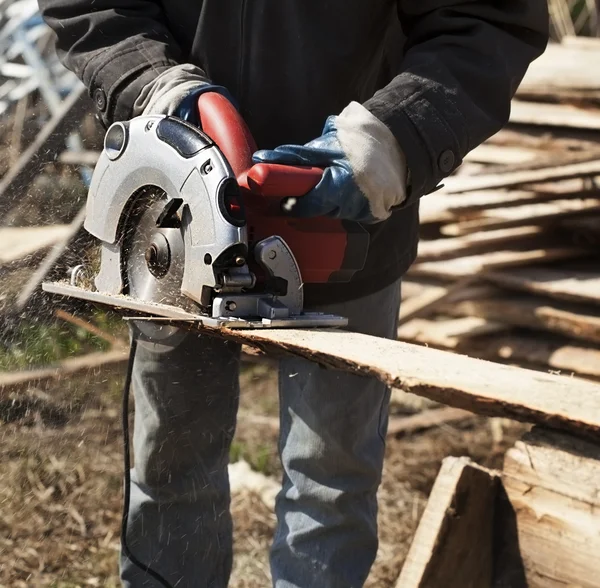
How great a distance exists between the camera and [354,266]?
1.85 metres

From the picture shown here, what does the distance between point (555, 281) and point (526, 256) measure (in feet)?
0.72

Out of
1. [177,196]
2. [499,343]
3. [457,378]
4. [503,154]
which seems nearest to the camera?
[457,378]

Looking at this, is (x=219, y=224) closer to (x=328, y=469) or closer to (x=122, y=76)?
(x=122, y=76)

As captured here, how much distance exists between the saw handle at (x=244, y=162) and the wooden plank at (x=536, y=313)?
7.49 ft

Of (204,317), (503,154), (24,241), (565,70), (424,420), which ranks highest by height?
(204,317)

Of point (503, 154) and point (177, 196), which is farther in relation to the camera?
point (503, 154)

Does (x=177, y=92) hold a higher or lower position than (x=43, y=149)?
higher

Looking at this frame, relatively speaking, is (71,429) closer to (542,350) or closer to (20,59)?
(542,350)

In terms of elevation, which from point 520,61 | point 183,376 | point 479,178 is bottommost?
point 479,178

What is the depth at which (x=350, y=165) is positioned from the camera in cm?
172

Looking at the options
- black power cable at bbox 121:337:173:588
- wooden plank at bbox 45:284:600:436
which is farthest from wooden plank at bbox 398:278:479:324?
wooden plank at bbox 45:284:600:436

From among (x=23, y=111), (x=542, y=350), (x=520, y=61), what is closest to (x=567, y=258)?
(x=542, y=350)

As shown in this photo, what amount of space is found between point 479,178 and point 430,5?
2100 mm

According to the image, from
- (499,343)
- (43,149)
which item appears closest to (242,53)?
(43,149)
